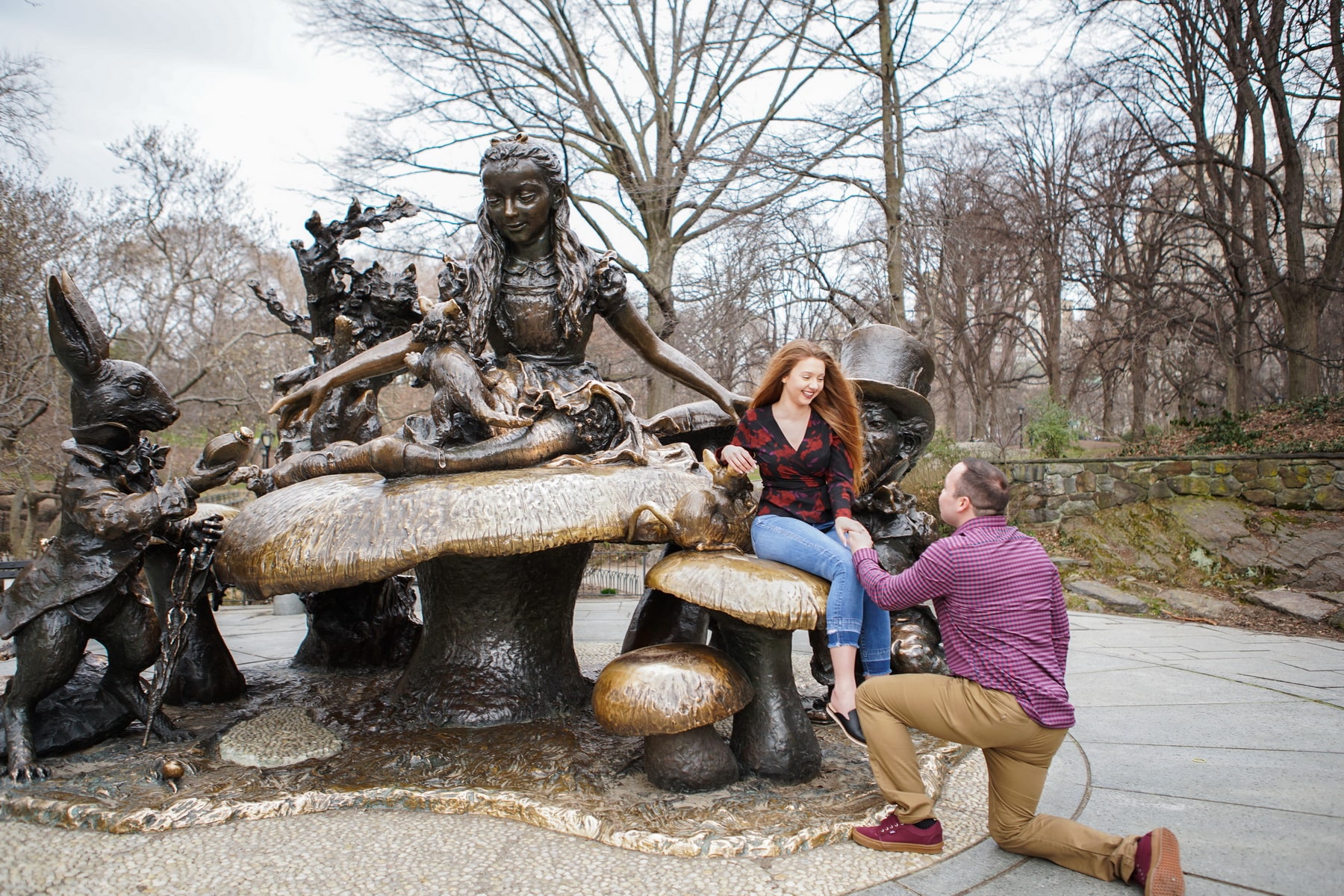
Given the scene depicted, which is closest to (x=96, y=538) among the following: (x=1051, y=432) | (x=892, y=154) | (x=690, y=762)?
(x=690, y=762)

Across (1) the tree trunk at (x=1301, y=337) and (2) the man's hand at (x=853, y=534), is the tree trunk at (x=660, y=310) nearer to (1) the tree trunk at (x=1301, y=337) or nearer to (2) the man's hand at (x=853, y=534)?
(2) the man's hand at (x=853, y=534)

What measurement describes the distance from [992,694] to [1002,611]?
25 cm

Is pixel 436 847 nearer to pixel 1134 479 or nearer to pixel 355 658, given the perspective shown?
pixel 355 658

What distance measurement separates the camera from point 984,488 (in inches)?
96.7

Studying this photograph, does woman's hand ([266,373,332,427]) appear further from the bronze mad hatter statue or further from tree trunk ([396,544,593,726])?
tree trunk ([396,544,593,726])

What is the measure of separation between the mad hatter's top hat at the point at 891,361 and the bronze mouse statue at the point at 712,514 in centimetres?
129

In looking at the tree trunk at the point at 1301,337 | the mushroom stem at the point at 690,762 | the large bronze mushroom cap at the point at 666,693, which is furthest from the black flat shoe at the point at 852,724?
the tree trunk at the point at 1301,337

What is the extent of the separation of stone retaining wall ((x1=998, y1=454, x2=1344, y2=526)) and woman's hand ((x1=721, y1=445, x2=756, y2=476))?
958 centimetres

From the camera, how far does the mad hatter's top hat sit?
4.09 metres

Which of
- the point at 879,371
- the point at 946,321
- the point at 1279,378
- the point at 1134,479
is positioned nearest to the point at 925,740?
the point at 879,371

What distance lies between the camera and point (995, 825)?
97.0 inches

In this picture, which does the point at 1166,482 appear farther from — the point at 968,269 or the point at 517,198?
the point at 968,269

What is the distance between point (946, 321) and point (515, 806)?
23723 millimetres

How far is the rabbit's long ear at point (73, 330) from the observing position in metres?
3.18
